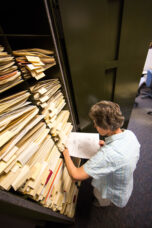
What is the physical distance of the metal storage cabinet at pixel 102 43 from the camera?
680 mm

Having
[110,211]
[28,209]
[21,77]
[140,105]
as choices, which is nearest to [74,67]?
[21,77]

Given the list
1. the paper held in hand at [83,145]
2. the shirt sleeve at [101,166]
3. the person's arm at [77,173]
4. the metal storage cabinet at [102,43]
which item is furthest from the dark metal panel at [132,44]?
the person's arm at [77,173]

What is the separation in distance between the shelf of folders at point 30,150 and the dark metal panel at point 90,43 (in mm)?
267

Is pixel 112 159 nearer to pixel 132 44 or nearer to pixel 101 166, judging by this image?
pixel 101 166

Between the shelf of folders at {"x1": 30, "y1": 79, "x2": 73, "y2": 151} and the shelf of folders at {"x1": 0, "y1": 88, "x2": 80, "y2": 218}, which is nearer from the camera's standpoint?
the shelf of folders at {"x1": 0, "y1": 88, "x2": 80, "y2": 218}

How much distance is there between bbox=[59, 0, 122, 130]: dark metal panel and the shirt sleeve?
582 mm

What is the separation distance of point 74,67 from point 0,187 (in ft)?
2.96

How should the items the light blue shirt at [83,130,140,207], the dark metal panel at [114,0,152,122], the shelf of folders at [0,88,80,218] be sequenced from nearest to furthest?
the shelf of folders at [0,88,80,218] < the light blue shirt at [83,130,140,207] < the dark metal panel at [114,0,152,122]

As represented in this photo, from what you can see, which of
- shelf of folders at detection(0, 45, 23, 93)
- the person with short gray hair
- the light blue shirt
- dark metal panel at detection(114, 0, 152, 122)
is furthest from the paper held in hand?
dark metal panel at detection(114, 0, 152, 122)

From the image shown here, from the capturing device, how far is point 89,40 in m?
0.79

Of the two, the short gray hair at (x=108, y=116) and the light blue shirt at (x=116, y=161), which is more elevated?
the short gray hair at (x=108, y=116)

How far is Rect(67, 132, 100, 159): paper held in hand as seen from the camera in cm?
87

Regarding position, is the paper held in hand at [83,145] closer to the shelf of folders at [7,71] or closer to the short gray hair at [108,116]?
the short gray hair at [108,116]

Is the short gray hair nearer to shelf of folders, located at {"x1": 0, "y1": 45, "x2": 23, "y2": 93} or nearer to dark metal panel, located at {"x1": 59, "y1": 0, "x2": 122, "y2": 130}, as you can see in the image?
dark metal panel, located at {"x1": 59, "y1": 0, "x2": 122, "y2": 130}
